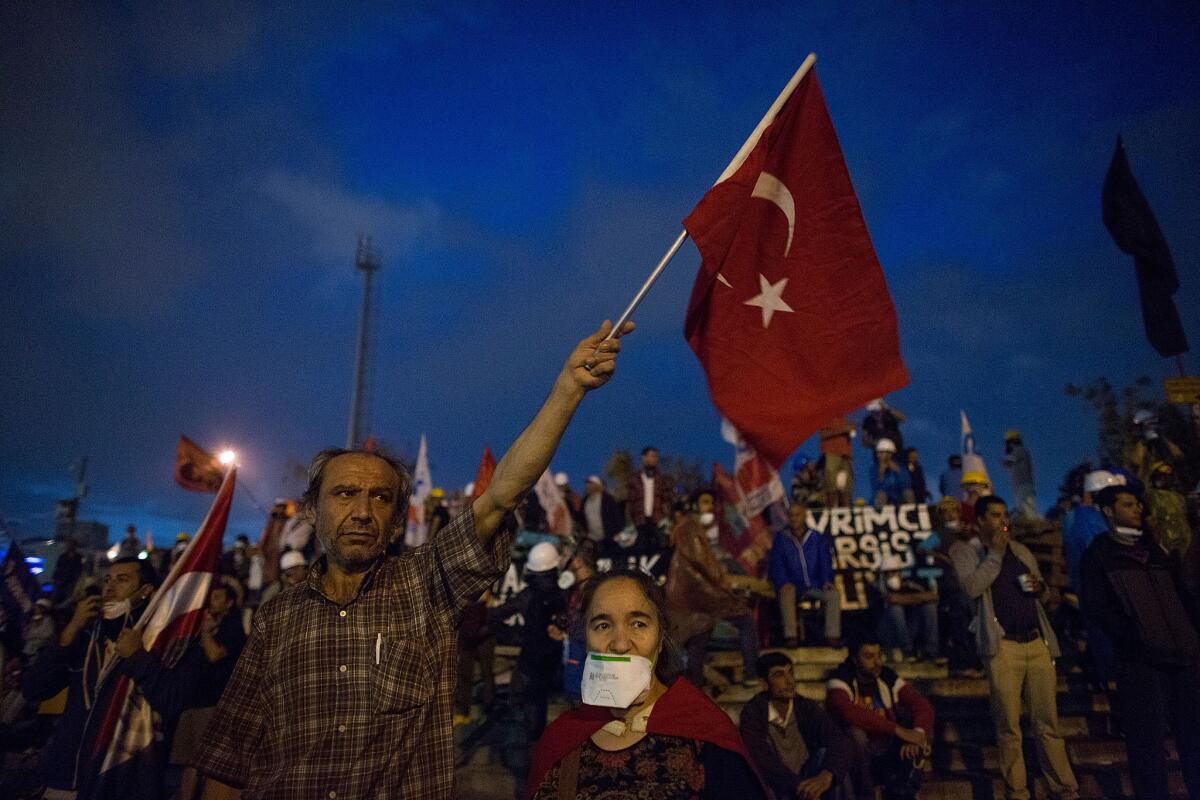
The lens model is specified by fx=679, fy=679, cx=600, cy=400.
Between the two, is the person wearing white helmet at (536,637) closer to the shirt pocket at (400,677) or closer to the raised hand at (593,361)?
the shirt pocket at (400,677)

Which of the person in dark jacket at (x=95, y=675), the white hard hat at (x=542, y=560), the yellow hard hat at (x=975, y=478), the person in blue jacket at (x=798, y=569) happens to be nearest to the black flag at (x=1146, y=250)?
the yellow hard hat at (x=975, y=478)

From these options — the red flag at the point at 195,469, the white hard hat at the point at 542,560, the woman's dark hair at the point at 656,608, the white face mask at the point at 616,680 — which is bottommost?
the white face mask at the point at 616,680

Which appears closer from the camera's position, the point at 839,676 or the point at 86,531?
the point at 839,676

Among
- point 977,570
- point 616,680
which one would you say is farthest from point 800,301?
point 977,570

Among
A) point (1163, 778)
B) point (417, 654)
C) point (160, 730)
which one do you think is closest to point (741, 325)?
point (417, 654)

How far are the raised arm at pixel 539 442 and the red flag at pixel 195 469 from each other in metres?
15.5

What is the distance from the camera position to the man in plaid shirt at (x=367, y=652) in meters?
2.18

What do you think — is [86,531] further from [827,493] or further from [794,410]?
[794,410]

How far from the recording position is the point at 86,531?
25.6 metres

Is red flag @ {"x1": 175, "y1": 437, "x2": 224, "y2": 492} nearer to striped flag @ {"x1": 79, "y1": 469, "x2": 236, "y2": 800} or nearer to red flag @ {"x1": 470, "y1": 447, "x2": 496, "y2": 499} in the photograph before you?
red flag @ {"x1": 470, "y1": 447, "x2": 496, "y2": 499}

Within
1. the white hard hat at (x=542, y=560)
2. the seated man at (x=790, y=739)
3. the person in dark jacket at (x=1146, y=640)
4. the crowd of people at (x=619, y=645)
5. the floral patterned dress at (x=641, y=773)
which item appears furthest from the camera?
the white hard hat at (x=542, y=560)

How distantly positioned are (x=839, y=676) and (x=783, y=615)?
3530 millimetres

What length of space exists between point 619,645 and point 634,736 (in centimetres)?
33

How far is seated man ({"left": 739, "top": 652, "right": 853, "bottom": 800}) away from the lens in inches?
208
